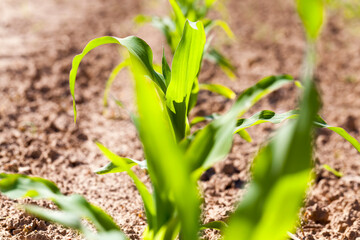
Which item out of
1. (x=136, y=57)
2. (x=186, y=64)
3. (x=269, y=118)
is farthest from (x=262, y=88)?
(x=136, y=57)

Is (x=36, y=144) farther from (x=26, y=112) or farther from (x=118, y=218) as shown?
(x=118, y=218)

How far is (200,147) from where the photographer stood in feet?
3.01

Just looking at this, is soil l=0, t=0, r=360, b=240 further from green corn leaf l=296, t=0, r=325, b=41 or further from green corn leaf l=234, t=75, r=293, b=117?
green corn leaf l=296, t=0, r=325, b=41

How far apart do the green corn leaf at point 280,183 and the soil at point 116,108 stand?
2.35 ft

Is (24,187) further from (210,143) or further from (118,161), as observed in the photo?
(210,143)

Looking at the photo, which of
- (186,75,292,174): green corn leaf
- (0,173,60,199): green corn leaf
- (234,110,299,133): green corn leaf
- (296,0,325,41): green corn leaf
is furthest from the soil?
(296,0,325,41): green corn leaf

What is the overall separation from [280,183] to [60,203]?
594 millimetres

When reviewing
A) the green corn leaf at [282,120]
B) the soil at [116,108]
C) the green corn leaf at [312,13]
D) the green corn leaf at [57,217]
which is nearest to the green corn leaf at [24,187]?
the green corn leaf at [57,217]

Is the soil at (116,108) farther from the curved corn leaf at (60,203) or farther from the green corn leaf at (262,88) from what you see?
the green corn leaf at (262,88)

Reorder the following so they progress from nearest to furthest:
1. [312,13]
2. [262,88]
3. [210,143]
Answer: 1. [312,13]
2. [210,143]
3. [262,88]

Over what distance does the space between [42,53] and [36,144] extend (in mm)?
1354

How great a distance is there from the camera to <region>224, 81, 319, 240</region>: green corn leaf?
2.00 feet

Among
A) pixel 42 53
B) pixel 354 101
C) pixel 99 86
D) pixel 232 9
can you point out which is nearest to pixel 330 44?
pixel 354 101

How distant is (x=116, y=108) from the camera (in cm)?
256
